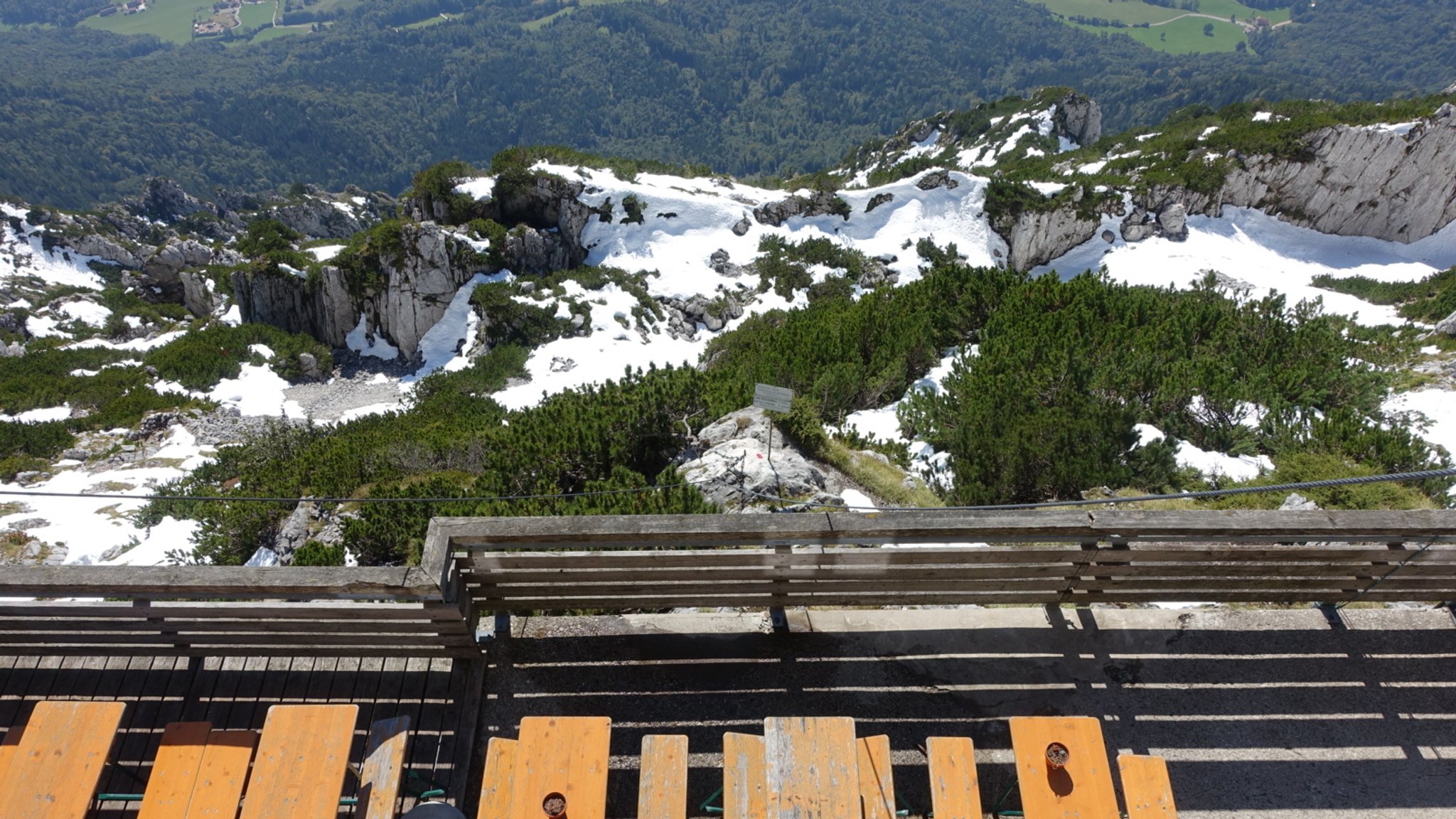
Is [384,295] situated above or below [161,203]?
below

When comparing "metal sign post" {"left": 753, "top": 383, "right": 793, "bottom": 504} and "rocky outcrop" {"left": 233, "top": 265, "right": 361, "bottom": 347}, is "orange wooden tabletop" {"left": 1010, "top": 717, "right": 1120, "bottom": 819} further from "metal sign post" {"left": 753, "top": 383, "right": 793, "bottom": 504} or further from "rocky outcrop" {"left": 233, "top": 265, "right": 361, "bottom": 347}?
"rocky outcrop" {"left": 233, "top": 265, "right": 361, "bottom": 347}

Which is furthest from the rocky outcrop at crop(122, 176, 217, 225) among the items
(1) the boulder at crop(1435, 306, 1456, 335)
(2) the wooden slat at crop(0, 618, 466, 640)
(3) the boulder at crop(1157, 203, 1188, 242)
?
(1) the boulder at crop(1435, 306, 1456, 335)

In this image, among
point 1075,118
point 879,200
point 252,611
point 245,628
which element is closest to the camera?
point 252,611

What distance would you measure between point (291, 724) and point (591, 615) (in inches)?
60.1

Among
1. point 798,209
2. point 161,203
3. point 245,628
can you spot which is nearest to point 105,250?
point 161,203

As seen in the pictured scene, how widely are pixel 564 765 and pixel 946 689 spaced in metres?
2.06

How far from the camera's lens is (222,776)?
97.4 inches

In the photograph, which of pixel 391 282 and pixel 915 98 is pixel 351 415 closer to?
pixel 391 282

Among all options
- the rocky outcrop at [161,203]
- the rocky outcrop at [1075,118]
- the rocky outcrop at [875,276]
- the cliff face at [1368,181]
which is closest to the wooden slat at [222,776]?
the rocky outcrop at [875,276]

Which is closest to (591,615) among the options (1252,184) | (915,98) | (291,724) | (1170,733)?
(291,724)

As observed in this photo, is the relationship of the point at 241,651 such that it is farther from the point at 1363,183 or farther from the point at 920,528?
the point at 1363,183

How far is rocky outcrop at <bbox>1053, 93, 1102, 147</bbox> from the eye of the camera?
168ft

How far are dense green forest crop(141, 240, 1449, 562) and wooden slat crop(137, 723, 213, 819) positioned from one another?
324 centimetres

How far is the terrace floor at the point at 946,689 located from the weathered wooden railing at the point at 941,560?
11.6 inches
